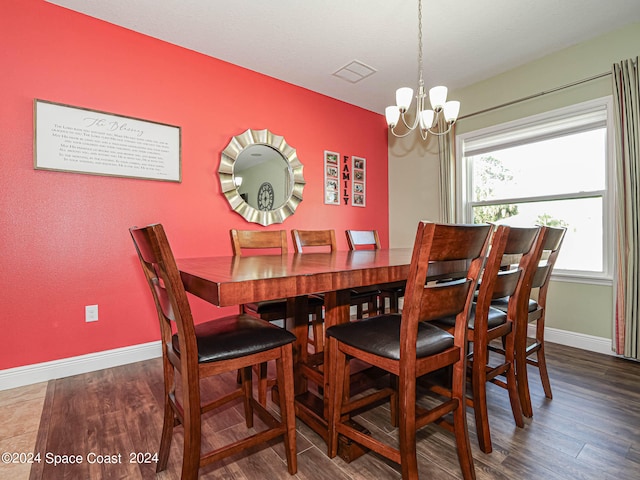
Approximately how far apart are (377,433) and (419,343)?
675mm

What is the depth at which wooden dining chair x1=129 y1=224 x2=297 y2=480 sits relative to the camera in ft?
3.20

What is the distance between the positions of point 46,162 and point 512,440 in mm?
3097

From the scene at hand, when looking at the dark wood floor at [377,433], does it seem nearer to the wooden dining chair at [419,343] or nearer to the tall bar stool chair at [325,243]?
the wooden dining chair at [419,343]

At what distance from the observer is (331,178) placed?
11.9ft

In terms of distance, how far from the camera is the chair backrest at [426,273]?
38.4 inches

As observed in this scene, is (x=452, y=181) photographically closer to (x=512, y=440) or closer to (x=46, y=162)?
(x=512, y=440)

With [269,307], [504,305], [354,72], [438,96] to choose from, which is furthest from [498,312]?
[354,72]

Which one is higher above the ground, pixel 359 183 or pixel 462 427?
pixel 359 183

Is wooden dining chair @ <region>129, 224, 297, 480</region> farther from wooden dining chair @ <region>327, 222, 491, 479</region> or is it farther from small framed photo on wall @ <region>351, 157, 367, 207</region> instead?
small framed photo on wall @ <region>351, 157, 367, 207</region>

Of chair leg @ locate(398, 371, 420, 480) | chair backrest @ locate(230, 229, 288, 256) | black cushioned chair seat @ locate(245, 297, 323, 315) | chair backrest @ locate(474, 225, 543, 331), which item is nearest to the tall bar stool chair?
chair backrest @ locate(230, 229, 288, 256)

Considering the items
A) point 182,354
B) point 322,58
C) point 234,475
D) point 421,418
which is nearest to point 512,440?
point 421,418

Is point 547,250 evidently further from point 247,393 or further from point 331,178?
point 331,178

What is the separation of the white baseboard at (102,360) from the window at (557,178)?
1.65 feet

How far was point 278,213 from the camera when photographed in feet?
10.3
